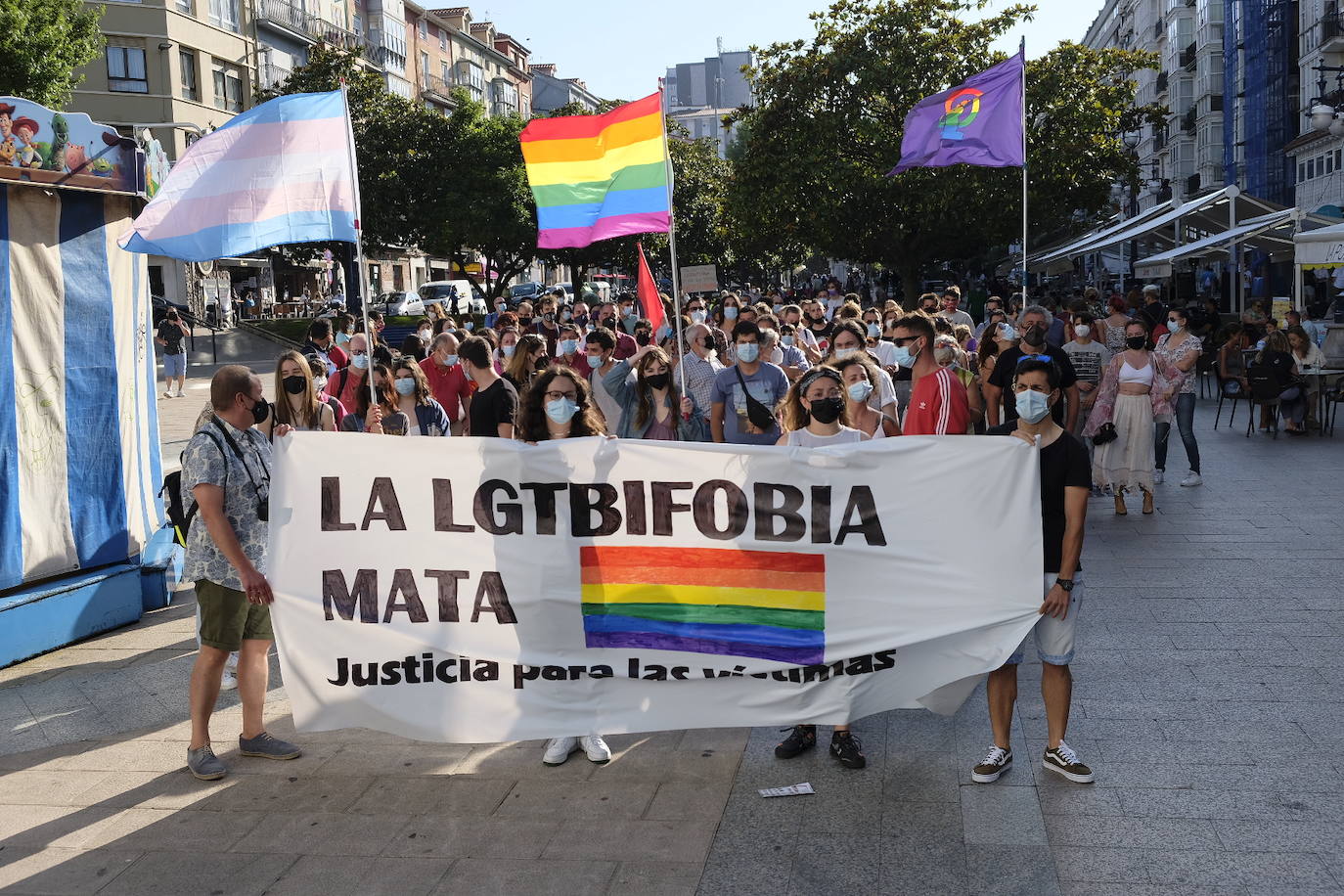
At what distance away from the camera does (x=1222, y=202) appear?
899 inches

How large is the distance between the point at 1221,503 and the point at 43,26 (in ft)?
74.0

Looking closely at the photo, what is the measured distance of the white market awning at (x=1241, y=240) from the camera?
2009 cm

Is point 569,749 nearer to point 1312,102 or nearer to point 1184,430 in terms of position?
point 1184,430

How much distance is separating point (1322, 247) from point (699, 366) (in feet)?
35.1

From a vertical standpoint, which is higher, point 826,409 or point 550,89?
point 550,89

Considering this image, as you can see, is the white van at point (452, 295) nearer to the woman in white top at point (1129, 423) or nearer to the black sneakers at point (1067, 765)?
the woman in white top at point (1129, 423)

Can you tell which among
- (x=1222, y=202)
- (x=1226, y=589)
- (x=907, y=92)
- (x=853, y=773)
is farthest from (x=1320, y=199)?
(x=853, y=773)

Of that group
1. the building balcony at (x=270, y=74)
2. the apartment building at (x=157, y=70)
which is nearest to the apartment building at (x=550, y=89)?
the building balcony at (x=270, y=74)

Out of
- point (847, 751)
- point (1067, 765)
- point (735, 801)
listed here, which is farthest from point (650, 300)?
point (1067, 765)

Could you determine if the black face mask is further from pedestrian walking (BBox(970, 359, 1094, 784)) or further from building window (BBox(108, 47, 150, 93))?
building window (BBox(108, 47, 150, 93))

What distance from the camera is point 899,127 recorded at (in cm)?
3272

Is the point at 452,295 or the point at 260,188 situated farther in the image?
the point at 452,295

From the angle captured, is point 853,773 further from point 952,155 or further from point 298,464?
point 952,155

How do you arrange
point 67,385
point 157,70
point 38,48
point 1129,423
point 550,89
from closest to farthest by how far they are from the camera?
point 67,385 → point 1129,423 → point 38,48 → point 157,70 → point 550,89
